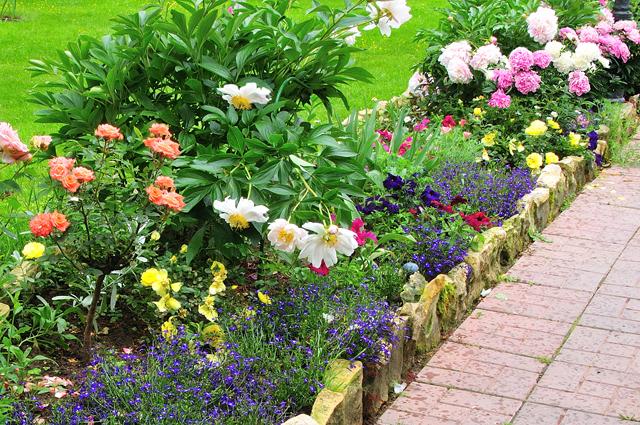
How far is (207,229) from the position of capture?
14.5 feet

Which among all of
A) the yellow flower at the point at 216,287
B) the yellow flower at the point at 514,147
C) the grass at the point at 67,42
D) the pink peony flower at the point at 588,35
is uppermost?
the yellow flower at the point at 216,287

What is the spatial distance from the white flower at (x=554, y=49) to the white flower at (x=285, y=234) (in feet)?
15.9

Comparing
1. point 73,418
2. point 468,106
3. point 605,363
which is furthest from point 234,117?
point 468,106

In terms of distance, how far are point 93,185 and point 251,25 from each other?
1.23m

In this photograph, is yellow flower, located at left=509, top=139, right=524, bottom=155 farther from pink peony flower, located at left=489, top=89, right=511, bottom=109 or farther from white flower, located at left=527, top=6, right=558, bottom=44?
white flower, located at left=527, top=6, right=558, bottom=44

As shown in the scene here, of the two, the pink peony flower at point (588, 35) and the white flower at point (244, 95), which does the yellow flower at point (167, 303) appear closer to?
the white flower at point (244, 95)

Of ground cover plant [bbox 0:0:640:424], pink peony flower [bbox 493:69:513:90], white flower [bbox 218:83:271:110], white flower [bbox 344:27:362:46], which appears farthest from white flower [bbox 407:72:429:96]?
white flower [bbox 218:83:271:110]

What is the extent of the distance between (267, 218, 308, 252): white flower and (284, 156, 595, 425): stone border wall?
531 mm

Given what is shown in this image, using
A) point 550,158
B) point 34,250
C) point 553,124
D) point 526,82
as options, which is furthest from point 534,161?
point 34,250

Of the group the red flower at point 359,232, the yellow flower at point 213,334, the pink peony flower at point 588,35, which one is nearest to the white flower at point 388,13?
the red flower at point 359,232

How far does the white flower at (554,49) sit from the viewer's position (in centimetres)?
812

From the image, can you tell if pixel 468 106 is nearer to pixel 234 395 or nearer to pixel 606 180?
pixel 606 180

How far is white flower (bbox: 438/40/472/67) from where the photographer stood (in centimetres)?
799

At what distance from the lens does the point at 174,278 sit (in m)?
4.32
